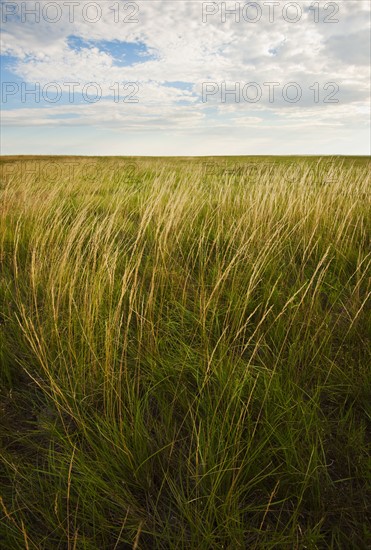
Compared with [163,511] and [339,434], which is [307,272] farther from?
[163,511]

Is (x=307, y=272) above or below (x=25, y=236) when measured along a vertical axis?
below

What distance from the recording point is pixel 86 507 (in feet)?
3.25

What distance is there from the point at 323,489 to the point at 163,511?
50cm

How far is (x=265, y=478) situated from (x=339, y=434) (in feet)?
1.10

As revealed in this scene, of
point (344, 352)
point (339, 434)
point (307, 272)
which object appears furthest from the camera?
point (307, 272)

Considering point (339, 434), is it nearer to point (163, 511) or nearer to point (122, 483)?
point (163, 511)

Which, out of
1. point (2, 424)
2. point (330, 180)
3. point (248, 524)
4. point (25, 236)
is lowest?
point (248, 524)

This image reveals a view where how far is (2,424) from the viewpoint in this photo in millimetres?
1385

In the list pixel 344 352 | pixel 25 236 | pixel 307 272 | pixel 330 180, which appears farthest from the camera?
pixel 330 180

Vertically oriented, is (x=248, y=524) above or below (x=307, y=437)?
below

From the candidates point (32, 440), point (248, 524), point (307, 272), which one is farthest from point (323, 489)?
point (307, 272)

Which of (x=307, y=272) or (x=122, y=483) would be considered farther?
(x=307, y=272)

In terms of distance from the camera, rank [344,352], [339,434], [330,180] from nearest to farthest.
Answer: [339,434]
[344,352]
[330,180]

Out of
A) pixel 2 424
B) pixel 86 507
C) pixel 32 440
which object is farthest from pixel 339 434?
pixel 2 424
